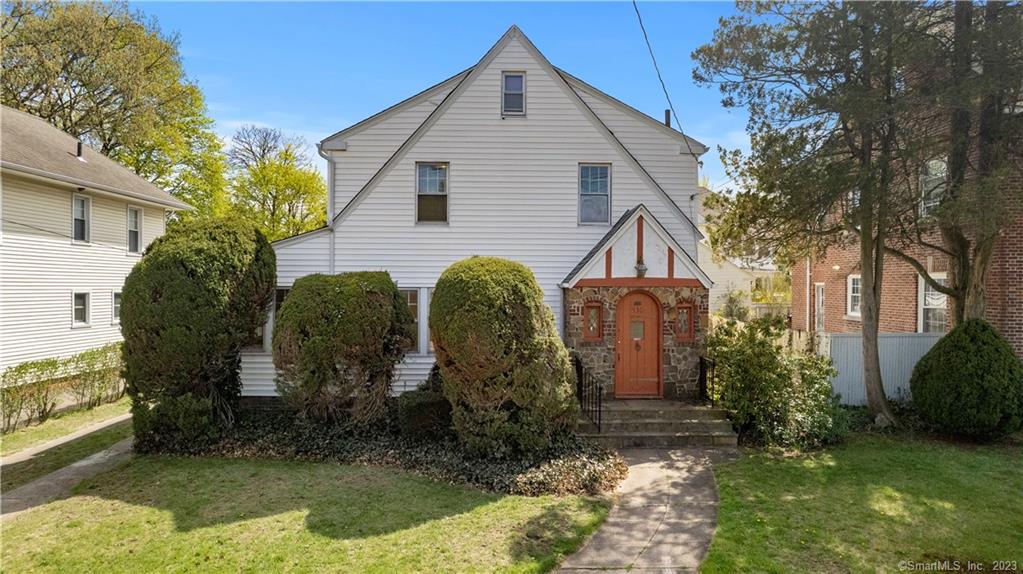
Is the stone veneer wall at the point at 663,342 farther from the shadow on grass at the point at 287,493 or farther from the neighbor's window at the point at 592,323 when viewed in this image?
the shadow on grass at the point at 287,493

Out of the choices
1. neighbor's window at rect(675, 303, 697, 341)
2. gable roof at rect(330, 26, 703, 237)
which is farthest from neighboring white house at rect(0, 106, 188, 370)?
neighbor's window at rect(675, 303, 697, 341)

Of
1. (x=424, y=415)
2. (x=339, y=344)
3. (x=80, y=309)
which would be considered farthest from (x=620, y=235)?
(x=80, y=309)

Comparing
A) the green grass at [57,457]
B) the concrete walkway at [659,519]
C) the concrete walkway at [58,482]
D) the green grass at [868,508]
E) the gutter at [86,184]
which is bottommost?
the green grass at [57,457]

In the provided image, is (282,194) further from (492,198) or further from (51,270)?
(492,198)

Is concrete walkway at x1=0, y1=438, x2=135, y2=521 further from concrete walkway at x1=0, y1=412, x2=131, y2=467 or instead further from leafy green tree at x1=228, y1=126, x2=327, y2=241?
leafy green tree at x1=228, y1=126, x2=327, y2=241

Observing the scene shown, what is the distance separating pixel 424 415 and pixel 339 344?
203 centimetres

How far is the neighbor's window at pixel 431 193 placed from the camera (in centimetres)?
1126

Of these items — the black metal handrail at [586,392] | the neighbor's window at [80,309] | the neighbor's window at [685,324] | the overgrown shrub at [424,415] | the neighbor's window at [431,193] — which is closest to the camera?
the overgrown shrub at [424,415]

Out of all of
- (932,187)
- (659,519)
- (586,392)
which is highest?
(932,187)

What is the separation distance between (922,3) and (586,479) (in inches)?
422

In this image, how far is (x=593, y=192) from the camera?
11.4 meters

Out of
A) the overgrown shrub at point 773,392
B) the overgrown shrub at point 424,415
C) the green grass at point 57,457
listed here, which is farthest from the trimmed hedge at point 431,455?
the overgrown shrub at point 773,392

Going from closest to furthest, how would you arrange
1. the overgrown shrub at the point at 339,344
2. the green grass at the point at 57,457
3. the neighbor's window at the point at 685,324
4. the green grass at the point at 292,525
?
the green grass at the point at 292,525, the green grass at the point at 57,457, the overgrown shrub at the point at 339,344, the neighbor's window at the point at 685,324

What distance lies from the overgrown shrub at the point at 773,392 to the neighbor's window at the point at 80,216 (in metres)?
19.9
